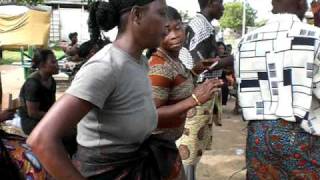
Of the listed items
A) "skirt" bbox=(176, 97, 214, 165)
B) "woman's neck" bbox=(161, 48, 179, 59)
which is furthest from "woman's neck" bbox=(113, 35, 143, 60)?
"skirt" bbox=(176, 97, 214, 165)

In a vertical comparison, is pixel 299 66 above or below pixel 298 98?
above

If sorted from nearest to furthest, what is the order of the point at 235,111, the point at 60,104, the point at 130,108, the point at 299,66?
1. the point at 60,104
2. the point at 130,108
3. the point at 299,66
4. the point at 235,111

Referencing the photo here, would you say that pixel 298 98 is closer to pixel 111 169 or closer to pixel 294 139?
pixel 294 139

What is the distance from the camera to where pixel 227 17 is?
50.8m

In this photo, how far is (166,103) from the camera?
2449 mm

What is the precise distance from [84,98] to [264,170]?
5.07 ft

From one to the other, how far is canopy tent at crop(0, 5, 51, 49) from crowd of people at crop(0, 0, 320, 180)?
13.2 m

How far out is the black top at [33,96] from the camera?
4.61m

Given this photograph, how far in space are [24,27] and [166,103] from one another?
15608 millimetres

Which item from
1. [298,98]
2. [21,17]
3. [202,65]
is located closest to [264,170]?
[298,98]

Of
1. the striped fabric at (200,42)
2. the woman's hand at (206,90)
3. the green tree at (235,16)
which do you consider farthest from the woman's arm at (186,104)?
the green tree at (235,16)

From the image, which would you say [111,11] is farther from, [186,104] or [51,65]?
[51,65]

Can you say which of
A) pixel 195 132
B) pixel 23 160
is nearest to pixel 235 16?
pixel 195 132

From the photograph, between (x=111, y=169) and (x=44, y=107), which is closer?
(x=111, y=169)
